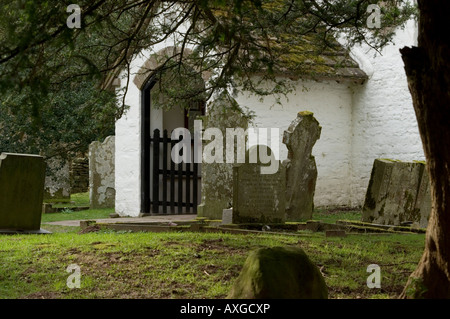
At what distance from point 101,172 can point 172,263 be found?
12823 millimetres

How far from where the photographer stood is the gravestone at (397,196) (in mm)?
12180

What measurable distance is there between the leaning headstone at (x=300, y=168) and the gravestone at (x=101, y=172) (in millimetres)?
7429

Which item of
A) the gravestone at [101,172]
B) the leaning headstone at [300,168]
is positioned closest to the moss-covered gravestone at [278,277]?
the leaning headstone at [300,168]

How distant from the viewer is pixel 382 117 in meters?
17.5

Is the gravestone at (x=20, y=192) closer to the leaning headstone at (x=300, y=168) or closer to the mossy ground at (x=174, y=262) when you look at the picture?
the mossy ground at (x=174, y=262)

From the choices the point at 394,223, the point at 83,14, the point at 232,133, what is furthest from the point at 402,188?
the point at 83,14

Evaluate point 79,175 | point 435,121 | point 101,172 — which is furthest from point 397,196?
point 79,175

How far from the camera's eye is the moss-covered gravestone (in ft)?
15.0

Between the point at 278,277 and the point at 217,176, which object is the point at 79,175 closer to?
the point at 217,176

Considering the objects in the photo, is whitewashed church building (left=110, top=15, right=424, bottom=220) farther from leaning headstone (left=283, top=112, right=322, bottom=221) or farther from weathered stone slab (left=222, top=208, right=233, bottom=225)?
weathered stone slab (left=222, top=208, right=233, bottom=225)

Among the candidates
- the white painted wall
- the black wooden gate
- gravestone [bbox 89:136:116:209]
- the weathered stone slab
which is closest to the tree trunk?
the weathered stone slab

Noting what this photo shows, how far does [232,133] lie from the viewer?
13664 mm

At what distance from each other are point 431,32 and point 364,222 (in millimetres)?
7333

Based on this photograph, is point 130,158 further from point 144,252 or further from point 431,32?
point 431,32
